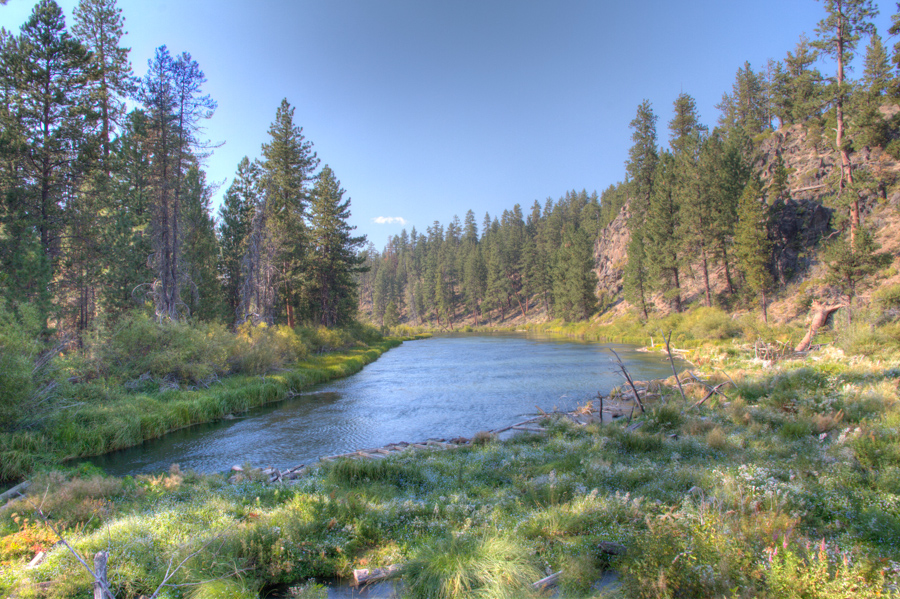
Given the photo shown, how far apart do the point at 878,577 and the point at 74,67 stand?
2685cm

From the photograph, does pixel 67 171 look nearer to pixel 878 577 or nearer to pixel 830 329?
pixel 878 577

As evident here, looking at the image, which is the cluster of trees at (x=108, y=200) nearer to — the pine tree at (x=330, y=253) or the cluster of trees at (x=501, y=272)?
the pine tree at (x=330, y=253)

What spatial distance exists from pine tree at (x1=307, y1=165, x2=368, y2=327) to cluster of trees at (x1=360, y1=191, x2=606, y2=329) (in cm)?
2833

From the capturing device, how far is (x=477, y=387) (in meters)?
22.6

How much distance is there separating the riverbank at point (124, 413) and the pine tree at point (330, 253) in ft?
58.4

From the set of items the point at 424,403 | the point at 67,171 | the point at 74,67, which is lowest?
the point at 424,403

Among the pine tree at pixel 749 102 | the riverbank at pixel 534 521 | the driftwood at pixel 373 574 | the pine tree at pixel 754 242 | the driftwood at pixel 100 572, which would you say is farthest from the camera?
the pine tree at pixel 749 102

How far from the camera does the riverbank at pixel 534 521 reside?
425 centimetres

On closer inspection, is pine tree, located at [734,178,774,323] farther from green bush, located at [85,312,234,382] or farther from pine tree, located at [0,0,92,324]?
pine tree, located at [0,0,92,324]

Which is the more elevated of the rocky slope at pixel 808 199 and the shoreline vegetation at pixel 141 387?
the rocky slope at pixel 808 199

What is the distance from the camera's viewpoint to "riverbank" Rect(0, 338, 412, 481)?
418 inches

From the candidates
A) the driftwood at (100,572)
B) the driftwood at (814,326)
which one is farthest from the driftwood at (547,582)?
the driftwood at (814,326)

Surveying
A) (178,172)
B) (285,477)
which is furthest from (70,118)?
(285,477)

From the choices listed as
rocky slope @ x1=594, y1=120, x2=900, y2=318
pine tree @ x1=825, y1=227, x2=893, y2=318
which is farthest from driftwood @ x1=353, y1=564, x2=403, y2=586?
rocky slope @ x1=594, y1=120, x2=900, y2=318
